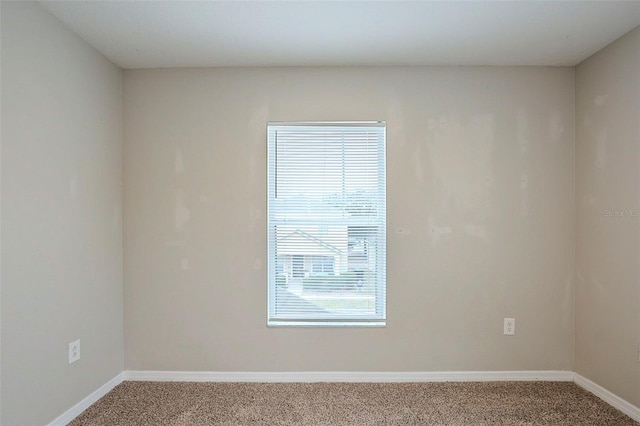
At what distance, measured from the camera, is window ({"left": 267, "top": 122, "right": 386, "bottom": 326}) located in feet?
9.44

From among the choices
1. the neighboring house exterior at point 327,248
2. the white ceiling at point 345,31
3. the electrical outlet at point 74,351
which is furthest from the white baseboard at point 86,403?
the white ceiling at point 345,31

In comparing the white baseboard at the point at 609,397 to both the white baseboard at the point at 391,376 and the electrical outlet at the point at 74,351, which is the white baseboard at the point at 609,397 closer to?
the white baseboard at the point at 391,376

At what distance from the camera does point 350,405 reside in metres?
2.48

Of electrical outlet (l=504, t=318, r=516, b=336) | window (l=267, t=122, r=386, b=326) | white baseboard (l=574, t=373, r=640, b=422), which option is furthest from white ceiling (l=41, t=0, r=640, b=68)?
white baseboard (l=574, t=373, r=640, b=422)

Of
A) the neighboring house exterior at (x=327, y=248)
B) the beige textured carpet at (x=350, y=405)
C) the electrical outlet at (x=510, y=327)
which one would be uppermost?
the neighboring house exterior at (x=327, y=248)

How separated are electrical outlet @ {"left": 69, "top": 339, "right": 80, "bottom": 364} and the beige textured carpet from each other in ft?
1.25

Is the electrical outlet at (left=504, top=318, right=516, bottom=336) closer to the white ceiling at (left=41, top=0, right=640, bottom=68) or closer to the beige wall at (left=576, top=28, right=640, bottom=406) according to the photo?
the beige wall at (left=576, top=28, right=640, bottom=406)

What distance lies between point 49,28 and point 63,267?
144 cm

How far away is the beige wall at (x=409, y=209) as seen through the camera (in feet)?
9.35

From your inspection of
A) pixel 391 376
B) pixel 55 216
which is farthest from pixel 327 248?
pixel 55 216

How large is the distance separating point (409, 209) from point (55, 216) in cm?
240

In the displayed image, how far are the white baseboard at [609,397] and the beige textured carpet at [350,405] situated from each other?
46mm

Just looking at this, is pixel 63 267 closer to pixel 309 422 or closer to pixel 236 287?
pixel 236 287

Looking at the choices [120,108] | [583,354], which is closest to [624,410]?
[583,354]
